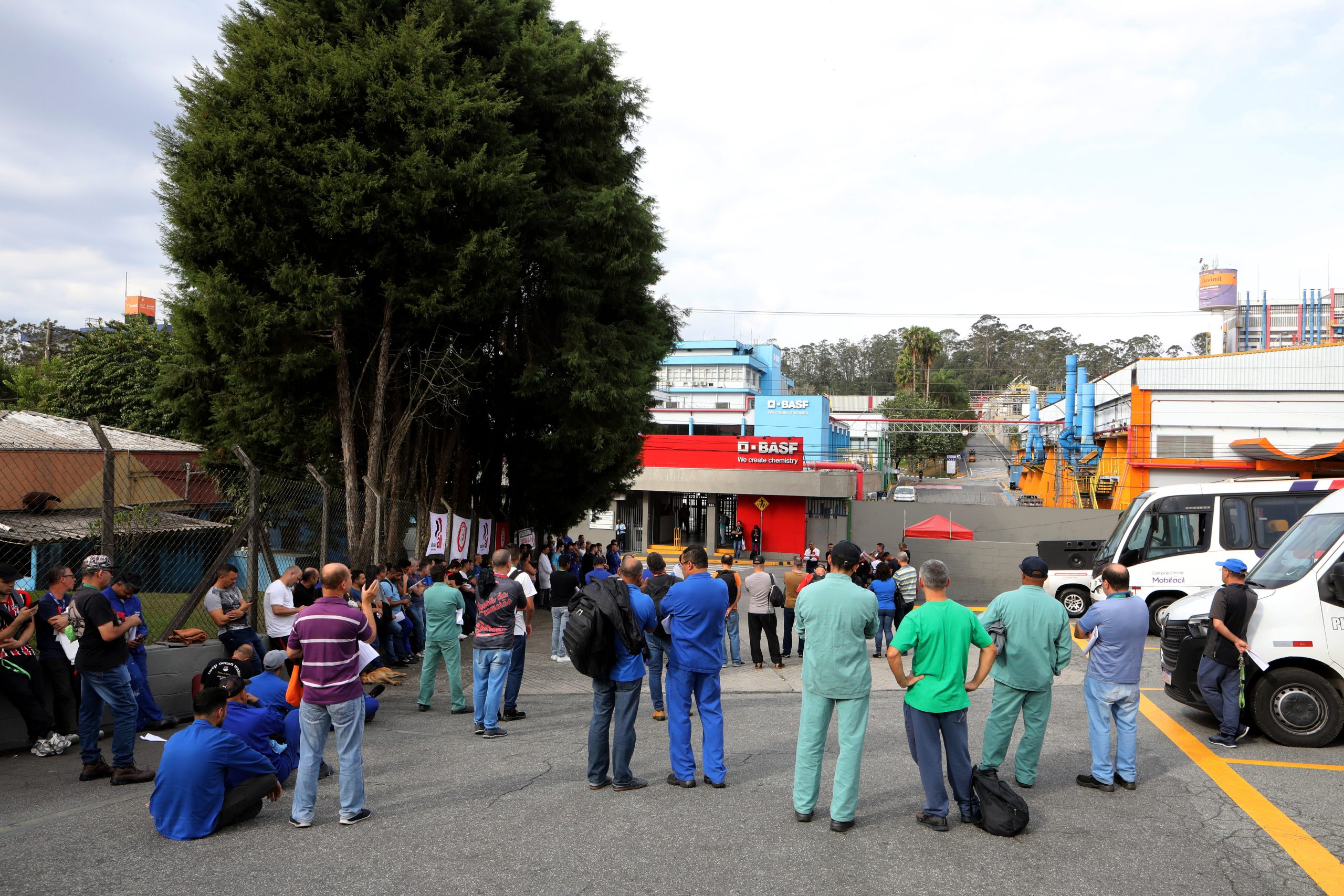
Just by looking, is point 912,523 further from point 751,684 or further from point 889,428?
point 889,428

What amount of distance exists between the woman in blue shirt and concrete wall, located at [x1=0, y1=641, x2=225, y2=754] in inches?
335

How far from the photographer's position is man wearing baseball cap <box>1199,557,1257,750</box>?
7.23m

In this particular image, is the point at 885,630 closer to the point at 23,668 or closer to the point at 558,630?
the point at 558,630

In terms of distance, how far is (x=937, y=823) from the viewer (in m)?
5.26

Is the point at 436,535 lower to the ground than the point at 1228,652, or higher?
higher

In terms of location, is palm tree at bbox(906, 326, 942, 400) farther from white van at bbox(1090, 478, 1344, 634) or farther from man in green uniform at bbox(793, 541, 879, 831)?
man in green uniform at bbox(793, 541, 879, 831)

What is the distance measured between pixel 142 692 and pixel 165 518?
10982mm

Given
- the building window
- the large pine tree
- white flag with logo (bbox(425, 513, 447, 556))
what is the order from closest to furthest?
the large pine tree → white flag with logo (bbox(425, 513, 447, 556)) → the building window

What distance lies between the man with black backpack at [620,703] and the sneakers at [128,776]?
323 cm

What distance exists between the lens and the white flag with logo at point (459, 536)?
16.3 metres

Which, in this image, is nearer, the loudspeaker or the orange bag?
the orange bag

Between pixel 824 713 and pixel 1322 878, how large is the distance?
276 centimetres

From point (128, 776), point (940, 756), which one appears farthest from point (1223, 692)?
point (128, 776)

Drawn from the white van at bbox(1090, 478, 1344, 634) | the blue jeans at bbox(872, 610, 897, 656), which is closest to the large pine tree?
the blue jeans at bbox(872, 610, 897, 656)
